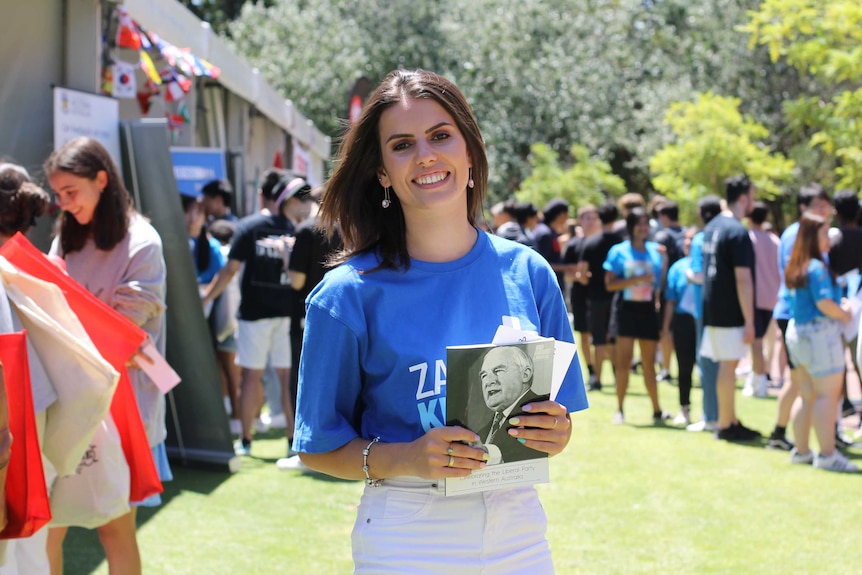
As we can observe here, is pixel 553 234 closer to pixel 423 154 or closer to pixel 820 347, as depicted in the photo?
pixel 820 347

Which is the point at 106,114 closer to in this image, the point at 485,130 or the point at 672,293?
the point at 672,293

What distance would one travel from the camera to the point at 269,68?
104 feet

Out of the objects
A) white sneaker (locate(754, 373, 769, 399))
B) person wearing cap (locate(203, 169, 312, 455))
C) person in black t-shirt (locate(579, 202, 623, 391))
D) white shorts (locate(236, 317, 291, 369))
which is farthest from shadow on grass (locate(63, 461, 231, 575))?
white sneaker (locate(754, 373, 769, 399))

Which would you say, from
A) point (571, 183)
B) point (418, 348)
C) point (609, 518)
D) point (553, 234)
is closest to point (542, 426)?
point (418, 348)

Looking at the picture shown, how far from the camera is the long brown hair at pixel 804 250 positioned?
26.3 feet

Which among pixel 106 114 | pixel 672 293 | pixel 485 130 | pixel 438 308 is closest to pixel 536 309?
pixel 438 308

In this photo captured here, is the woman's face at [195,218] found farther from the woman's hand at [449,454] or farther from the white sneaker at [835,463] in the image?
the woman's hand at [449,454]

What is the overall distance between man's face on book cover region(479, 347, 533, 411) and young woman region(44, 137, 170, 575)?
287 centimetres

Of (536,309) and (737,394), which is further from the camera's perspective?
(737,394)

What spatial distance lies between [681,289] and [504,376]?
895cm

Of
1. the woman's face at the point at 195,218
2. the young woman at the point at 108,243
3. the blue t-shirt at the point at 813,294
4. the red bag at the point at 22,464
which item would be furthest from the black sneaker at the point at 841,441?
the red bag at the point at 22,464

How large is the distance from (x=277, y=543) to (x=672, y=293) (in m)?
6.19

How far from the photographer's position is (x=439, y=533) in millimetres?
2551

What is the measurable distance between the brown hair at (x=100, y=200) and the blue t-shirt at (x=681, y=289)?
6.68 metres
